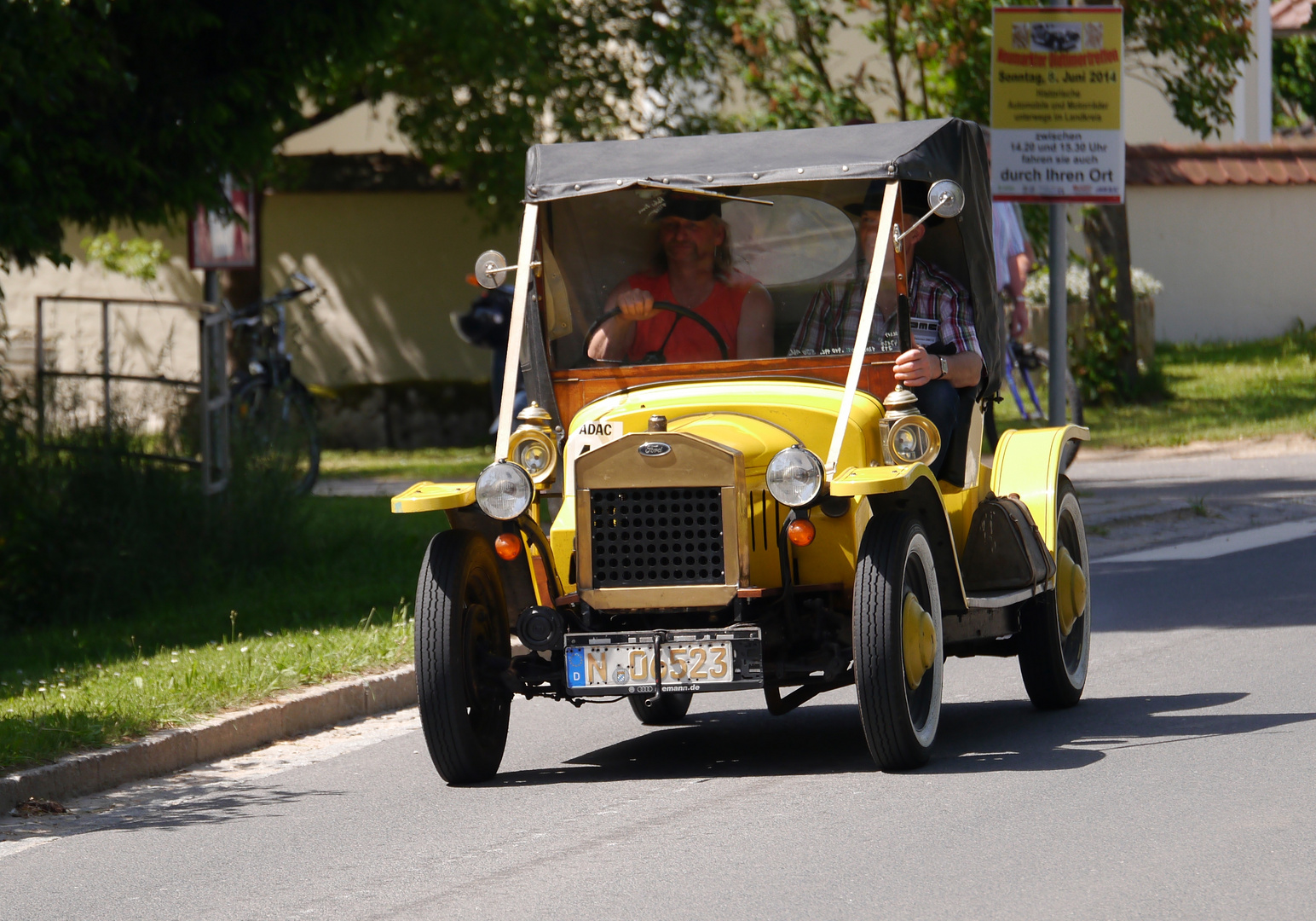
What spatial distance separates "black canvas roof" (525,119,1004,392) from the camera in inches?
267

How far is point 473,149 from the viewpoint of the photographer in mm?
18672

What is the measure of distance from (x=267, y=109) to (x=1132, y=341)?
12100 millimetres

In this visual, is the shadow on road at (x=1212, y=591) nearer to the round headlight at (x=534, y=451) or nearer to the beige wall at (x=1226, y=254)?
Result: the round headlight at (x=534, y=451)

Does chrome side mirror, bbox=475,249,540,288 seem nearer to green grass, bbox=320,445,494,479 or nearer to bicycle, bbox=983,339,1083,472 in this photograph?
bicycle, bbox=983,339,1083,472

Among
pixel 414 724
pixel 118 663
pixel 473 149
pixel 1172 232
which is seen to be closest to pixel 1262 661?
pixel 414 724

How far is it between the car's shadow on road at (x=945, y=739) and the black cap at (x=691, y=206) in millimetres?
1985

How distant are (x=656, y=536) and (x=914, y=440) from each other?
3.23 ft

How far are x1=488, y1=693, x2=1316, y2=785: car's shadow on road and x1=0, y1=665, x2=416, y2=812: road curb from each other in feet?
4.52

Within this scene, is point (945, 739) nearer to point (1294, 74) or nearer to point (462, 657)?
point (462, 657)

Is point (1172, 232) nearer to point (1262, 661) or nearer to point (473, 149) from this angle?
point (473, 149)

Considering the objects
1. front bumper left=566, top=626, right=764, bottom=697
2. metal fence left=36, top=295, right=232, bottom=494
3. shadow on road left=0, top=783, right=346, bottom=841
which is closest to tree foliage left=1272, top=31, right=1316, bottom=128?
metal fence left=36, top=295, right=232, bottom=494

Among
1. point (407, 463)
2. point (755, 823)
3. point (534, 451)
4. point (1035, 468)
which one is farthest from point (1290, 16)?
point (755, 823)

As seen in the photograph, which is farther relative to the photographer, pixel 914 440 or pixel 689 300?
pixel 689 300

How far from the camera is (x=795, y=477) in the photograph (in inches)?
240
